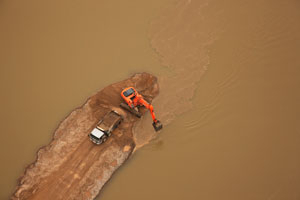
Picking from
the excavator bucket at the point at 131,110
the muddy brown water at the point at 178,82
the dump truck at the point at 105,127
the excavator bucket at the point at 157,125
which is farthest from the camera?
the excavator bucket at the point at 131,110

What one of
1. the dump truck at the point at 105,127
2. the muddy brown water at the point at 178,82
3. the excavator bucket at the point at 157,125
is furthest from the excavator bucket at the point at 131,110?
the excavator bucket at the point at 157,125

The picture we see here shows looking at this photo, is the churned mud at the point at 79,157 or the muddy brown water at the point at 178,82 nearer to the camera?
the churned mud at the point at 79,157

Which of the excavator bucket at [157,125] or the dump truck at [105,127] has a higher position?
the dump truck at [105,127]

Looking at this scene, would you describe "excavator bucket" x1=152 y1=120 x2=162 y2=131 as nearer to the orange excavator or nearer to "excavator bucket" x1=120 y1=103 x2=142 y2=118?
the orange excavator

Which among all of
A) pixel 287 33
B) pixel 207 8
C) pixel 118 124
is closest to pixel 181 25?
pixel 207 8

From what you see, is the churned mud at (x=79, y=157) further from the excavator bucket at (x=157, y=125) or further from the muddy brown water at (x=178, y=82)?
the excavator bucket at (x=157, y=125)

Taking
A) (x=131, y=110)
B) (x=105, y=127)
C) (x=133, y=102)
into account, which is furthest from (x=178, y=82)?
(x=105, y=127)

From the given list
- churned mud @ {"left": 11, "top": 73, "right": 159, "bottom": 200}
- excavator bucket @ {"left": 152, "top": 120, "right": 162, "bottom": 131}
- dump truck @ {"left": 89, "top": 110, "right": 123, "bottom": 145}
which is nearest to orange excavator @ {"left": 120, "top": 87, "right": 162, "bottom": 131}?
excavator bucket @ {"left": 152, "top": 120, "right": 162, "bottom": 131}
